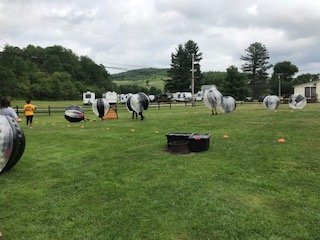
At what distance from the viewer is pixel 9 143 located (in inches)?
377

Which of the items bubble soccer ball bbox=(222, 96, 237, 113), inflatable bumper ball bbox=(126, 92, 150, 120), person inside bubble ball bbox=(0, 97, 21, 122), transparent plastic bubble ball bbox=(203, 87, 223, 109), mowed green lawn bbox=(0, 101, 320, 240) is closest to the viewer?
mowed green lawn bbox=(0, 101, 320, 240)

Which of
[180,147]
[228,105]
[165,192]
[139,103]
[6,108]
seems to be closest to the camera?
[165,192]

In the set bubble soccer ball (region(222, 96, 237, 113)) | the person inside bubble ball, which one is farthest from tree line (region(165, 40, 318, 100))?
the person inside bubble ball

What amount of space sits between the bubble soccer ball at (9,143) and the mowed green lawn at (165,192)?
14.8 inches

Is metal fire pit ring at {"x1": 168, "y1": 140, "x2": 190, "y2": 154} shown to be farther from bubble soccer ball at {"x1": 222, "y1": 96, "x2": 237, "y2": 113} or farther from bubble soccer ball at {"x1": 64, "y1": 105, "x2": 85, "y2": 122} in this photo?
bubble soccer ball at {"x1": 222, "y1": 96, "x2": 237, "y2": 113}

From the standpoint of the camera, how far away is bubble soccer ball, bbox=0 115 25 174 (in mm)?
9547

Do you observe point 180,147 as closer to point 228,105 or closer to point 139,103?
point 139,103

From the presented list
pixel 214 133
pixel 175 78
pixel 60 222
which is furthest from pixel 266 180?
pixel 175 78

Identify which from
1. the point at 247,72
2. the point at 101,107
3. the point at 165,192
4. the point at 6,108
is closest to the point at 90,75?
the point at 247,72

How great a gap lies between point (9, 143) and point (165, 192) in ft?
13.4

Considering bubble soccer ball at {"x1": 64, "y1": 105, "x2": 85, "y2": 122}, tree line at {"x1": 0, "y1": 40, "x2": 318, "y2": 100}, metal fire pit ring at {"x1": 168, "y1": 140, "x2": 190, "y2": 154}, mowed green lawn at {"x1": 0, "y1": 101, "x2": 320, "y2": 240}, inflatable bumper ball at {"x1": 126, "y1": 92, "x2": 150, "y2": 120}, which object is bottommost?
mowed green lawn at {"x1": 0, "y1": 101, "x2": 320, "y2": 240}

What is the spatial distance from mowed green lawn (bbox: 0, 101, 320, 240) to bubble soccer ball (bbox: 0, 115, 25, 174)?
0.38 metres

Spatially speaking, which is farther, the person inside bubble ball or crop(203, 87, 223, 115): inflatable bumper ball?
crop(203, 87, 223, 115): inflatable bumper ball

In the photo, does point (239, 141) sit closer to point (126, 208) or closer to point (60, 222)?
point (126, 208)
